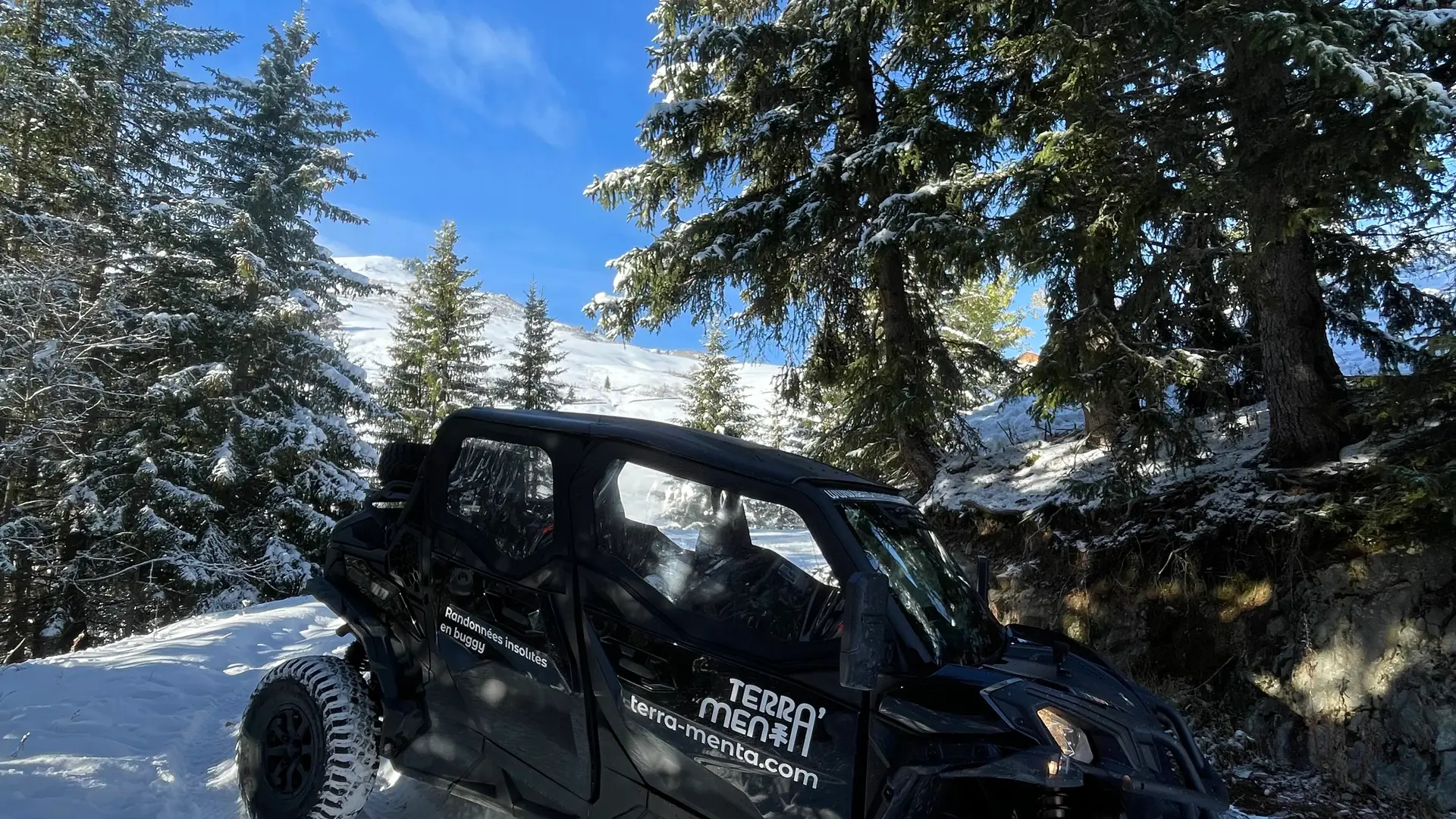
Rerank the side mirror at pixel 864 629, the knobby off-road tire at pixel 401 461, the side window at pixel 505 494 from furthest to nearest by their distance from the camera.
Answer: the knobby off-road tire at pixel 401 461 < the side window at pixel 505 494 < the side mirror at pixel 864 629

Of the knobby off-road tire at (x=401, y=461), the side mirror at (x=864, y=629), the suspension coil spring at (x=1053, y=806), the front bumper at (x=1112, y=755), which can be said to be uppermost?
the knobby off-road tire at (x=401, y=461)

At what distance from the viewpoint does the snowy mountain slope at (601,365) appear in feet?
246

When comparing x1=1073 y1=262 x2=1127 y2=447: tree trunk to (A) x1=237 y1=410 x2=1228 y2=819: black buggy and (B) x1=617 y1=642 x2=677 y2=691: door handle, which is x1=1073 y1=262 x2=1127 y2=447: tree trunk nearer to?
(A) x1=237 y1=410 x2=1228 y2=819: black buggy

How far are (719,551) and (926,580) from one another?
885 millimetres

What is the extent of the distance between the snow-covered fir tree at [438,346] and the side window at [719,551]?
24.4m

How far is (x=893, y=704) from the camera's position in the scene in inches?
95.4

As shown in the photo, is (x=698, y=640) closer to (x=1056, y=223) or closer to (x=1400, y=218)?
(x=1056, y=223)

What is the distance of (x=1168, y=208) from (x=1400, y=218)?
2.48 metres

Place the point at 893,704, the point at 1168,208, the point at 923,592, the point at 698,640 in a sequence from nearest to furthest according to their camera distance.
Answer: the point at 893,704 < the point at 698,640 < the point at 923,592 < the point at 1168,208

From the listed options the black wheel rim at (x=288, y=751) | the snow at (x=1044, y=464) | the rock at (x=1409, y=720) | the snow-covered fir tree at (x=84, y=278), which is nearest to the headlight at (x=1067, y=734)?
the black wheel rim at (x=288, y=751)

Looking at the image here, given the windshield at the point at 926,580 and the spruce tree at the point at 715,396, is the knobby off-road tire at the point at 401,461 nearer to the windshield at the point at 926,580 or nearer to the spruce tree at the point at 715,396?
the windshield at the point at 926,580

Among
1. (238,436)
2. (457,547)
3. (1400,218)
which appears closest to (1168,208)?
(1400,218)

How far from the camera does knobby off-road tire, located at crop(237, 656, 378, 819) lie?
3.33m

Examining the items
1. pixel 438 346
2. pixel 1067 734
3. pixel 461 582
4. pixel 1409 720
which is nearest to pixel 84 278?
pixel 438 346
